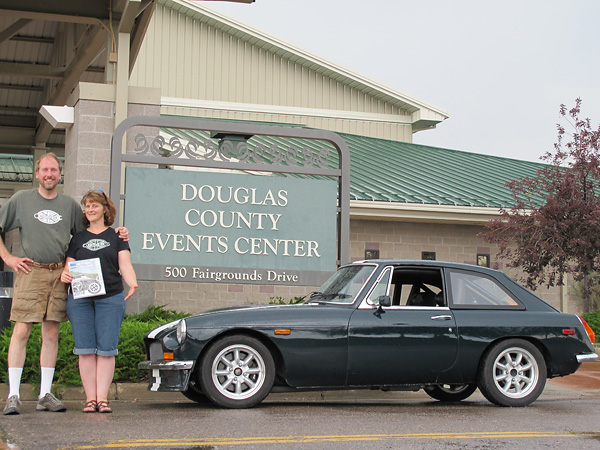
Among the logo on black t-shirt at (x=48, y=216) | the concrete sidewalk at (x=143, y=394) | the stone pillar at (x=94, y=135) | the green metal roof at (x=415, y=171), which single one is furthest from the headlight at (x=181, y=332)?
the green metal roof at (x=415, y=171)

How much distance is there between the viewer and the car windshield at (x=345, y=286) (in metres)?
8.59

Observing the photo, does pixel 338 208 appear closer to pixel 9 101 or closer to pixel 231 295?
pixel 231 295

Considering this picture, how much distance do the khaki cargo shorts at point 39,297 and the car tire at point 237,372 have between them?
1425 mm

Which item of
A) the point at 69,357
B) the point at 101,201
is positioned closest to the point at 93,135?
the point at 69,357

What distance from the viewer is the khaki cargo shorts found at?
303 inches

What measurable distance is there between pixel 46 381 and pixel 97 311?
779 mm

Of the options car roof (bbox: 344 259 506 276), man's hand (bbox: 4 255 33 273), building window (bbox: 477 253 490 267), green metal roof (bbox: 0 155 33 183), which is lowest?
man's hand (bbox: 4 255 33 273)

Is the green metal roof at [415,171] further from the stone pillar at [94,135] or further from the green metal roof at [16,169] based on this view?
the stone pillar at [94,135]

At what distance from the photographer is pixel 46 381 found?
7.75 meters

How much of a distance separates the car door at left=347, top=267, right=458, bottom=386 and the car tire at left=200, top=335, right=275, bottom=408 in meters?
0.84

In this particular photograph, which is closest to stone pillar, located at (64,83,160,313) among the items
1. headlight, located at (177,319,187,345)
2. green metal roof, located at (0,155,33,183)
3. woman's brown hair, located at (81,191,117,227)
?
woman's brown hair, located at (81,191,117,227)

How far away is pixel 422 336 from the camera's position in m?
8.41

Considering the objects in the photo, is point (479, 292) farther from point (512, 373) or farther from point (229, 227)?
point (229, 227)

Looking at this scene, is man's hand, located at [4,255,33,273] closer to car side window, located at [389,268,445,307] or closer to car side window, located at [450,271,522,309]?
car side window, located at [389,268,445,307]
